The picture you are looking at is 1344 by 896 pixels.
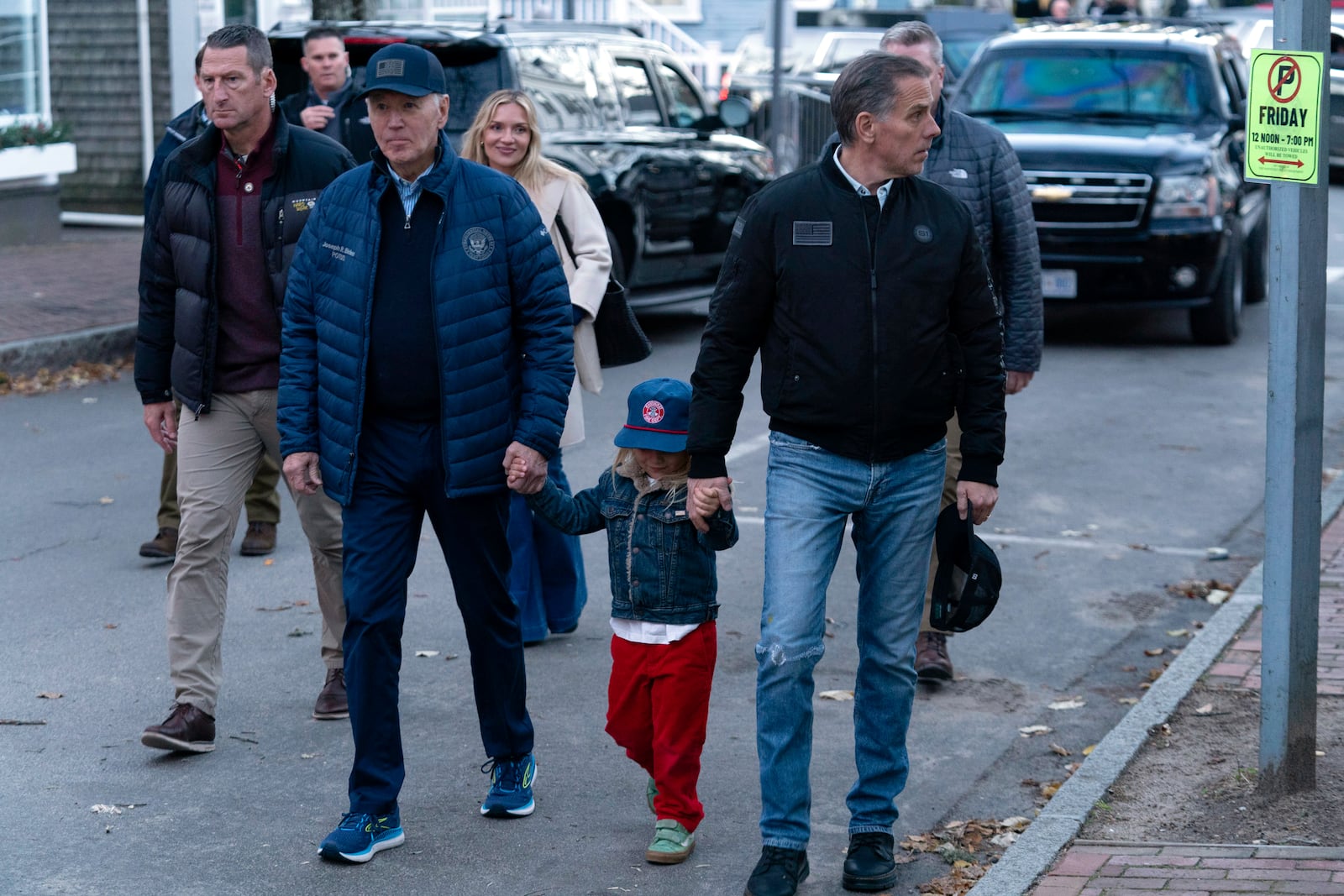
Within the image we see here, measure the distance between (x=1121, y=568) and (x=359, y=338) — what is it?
13.8 feet

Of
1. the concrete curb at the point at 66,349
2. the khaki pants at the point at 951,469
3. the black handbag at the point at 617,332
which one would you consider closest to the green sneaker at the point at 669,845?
the khaki pants at the point at 951,469

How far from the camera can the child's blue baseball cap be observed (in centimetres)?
450

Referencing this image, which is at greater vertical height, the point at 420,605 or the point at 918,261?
the point at 918,261

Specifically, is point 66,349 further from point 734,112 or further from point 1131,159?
point 1131,159

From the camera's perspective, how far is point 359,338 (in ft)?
14.9

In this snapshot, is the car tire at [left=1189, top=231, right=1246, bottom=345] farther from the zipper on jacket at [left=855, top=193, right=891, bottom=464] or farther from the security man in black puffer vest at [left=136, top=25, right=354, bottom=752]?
the zipper on jacket at [left=855, top=193, right=891, bottom=464]

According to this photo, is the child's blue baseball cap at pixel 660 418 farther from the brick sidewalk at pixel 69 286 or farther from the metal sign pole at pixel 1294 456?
the brick sidewalk at pixel 69 286

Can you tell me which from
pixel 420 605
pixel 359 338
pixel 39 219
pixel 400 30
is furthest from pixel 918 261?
pixel 39 219

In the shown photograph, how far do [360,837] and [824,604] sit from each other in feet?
4.29

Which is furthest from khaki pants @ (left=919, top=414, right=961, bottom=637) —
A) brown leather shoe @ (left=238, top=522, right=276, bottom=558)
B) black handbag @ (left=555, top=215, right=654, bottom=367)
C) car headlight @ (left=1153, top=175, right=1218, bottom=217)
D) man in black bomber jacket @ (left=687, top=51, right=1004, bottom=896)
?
car headlight @ (left=1153, top=175, right=1218, bottom=217)

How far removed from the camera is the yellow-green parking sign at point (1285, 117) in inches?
180

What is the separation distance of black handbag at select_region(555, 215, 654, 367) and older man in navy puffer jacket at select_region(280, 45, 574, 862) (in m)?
1.41

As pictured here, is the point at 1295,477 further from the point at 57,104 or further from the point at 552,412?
the point at 57,104

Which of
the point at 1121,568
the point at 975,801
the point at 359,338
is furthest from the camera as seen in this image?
the point at 1121,568
